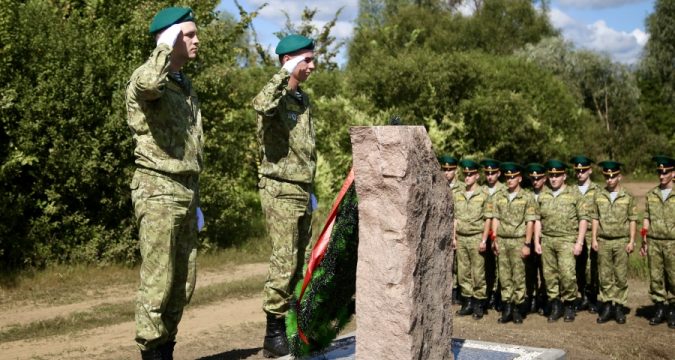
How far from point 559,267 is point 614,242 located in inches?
26.1

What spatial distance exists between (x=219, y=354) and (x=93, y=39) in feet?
21.1

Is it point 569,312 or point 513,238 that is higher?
point 513,238

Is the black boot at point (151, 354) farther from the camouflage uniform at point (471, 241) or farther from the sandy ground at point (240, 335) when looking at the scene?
the camouflage uniform at point (471, 241)

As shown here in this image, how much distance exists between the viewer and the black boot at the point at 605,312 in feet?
27.5

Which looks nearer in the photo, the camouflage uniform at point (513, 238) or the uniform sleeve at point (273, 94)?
the uniform sleeve at point (273, 94)

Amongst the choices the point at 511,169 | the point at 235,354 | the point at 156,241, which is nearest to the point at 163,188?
the point at 156,241

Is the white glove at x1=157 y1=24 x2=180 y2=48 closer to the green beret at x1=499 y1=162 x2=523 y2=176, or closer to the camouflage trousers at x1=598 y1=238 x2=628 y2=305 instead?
the green beret at x1=499 y1=162 x2=523 y2=176

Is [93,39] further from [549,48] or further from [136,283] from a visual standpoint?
[549,48]

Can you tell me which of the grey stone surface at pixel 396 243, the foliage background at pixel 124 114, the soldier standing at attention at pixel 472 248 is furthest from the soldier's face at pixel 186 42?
the foliage background at pixel 124 114

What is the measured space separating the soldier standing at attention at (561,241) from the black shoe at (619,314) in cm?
44

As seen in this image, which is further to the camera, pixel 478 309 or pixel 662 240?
pixel 478 309

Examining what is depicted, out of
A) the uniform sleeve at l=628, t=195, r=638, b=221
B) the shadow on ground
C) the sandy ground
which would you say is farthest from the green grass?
the uniform sleeve at l=628, t=195, r=638, b=221

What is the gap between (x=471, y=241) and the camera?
29.2 ft

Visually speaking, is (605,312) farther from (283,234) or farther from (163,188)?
(163,188)
